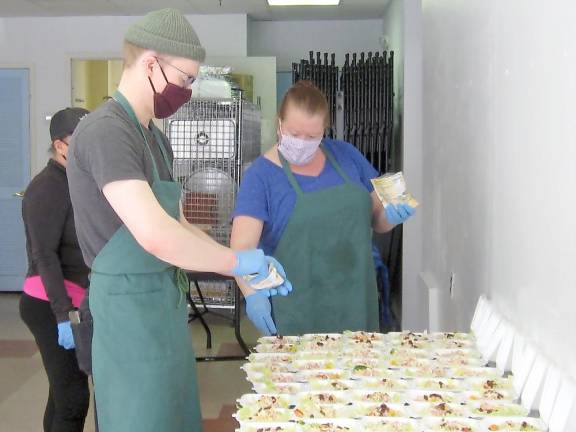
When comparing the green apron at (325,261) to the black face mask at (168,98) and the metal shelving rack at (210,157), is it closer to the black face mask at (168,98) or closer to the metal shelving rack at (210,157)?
the black face mask at (168,98)

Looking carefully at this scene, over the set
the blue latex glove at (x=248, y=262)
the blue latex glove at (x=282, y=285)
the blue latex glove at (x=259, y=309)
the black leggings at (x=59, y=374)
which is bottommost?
the black leggings at (x=59, y=374)

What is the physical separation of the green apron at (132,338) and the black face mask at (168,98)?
0.07 meters

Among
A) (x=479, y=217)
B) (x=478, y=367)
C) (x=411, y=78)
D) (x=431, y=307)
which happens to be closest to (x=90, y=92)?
(x=411, y=78)

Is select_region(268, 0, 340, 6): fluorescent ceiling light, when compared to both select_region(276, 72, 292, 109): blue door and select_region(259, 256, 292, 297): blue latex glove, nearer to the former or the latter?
select_region(276, 72, 292, 109): blue door

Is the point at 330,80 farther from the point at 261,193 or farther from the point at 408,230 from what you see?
the point at 261,193

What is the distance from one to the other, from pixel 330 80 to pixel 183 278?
15.1 feet

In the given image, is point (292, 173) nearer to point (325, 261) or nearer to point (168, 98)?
point (325, 261)

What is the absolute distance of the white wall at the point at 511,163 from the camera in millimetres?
1517

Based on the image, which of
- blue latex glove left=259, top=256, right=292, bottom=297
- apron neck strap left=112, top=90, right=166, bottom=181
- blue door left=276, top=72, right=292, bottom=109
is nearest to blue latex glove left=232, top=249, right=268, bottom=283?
blue latex glove left=259, top=256, right=292, bottom=297

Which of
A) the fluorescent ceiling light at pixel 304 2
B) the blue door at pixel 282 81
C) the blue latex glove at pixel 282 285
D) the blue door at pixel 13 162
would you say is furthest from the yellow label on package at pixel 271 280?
the blue door at pixel 13 162

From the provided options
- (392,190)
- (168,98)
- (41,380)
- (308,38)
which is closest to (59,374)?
(168,98)

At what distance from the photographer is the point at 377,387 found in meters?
1.64

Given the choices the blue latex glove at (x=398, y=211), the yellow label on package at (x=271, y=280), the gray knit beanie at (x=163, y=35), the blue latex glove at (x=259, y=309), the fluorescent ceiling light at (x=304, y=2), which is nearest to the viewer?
the gray knit beanie at (x=163, y=35)

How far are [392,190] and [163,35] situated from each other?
3.36ft
